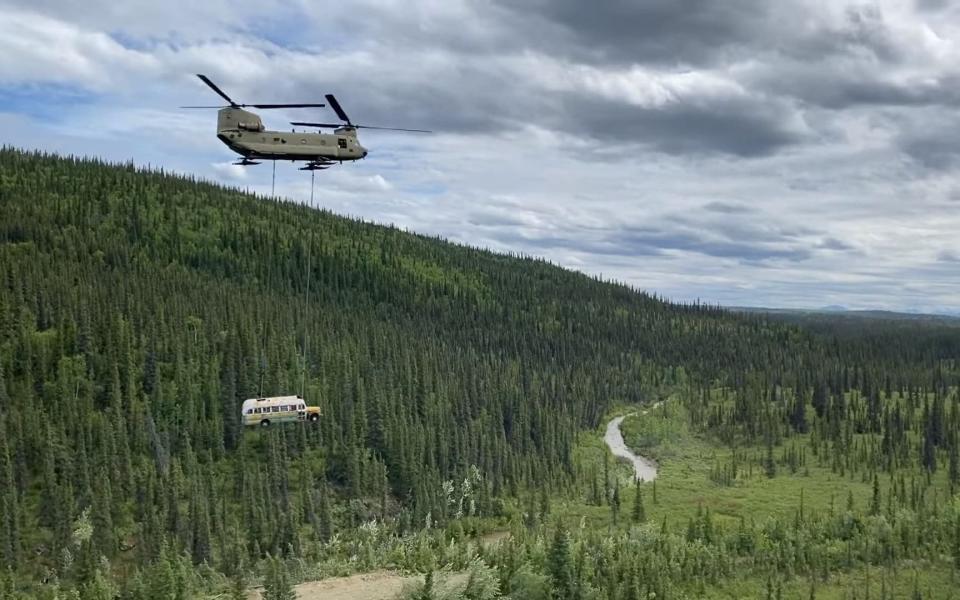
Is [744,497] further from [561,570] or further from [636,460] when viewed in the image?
[561,570]

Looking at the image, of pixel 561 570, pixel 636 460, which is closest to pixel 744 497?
pixel 636 460

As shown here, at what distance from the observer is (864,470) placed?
16438 cm

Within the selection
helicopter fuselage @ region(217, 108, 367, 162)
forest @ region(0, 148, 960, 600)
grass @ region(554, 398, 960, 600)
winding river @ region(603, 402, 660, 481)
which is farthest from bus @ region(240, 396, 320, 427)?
winding river @ region(603, 402, 660, 481)

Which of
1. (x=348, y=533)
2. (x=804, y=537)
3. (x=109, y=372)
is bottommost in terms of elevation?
(x=348, y=533)

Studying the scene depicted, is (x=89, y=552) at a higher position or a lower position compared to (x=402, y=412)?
lower

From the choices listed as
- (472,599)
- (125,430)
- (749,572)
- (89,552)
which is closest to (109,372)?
(125,430)

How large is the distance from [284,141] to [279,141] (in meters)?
0.35

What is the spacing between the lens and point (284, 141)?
166 ft

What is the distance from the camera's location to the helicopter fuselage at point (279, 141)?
4959 centimetres

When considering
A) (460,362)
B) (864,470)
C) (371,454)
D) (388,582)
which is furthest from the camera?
(460,362)

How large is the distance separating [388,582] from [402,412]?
68.0 m

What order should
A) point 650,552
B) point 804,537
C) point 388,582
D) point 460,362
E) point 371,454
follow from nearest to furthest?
point 388,582 < point 650,552 < point 804,537 < point 371,454 < point 460,362

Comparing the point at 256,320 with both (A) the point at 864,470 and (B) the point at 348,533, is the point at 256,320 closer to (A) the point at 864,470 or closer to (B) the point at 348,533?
(B) the point at 348,533

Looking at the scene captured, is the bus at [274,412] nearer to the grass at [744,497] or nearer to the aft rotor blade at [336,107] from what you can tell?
the aft rotor blade at [336,107]
